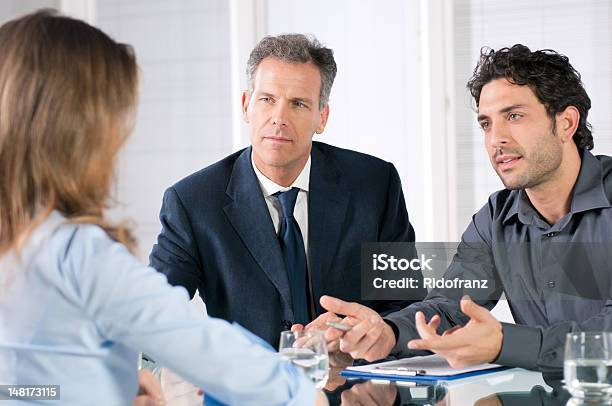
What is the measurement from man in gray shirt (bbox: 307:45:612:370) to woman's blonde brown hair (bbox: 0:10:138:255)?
1.33 metres

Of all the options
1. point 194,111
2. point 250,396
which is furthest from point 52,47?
point 194,111

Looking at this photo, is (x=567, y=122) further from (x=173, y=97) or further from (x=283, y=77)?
(x=173, y=97)

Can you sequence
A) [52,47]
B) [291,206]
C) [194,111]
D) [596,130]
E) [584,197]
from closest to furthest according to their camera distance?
1. [52,47]
2. [584,197]
3. [291,206]
4. [596,130]
5. [194,111]

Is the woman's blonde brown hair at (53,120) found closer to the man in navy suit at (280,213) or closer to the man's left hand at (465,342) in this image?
the man's left hand at (465,342)

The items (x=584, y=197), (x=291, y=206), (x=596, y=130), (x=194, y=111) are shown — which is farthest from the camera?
(x=194, y=111)

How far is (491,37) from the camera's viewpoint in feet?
17.2

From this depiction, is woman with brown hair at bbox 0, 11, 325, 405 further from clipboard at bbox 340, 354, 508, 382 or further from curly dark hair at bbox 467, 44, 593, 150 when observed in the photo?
curly dark hair at bbox 467, 44, 593, 150

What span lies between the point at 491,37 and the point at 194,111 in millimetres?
1992

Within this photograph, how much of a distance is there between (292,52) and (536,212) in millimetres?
967

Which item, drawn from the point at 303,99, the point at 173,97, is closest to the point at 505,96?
the point at 303,99

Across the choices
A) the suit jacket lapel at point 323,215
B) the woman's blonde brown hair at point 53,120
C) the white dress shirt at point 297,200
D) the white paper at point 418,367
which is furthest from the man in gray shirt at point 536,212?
the woman's blonde brown hair at point 53,120

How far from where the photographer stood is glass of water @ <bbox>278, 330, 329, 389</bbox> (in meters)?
1.80

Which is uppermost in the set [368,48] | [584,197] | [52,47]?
[368,48]

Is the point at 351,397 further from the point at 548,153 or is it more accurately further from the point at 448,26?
the point at 448,26
